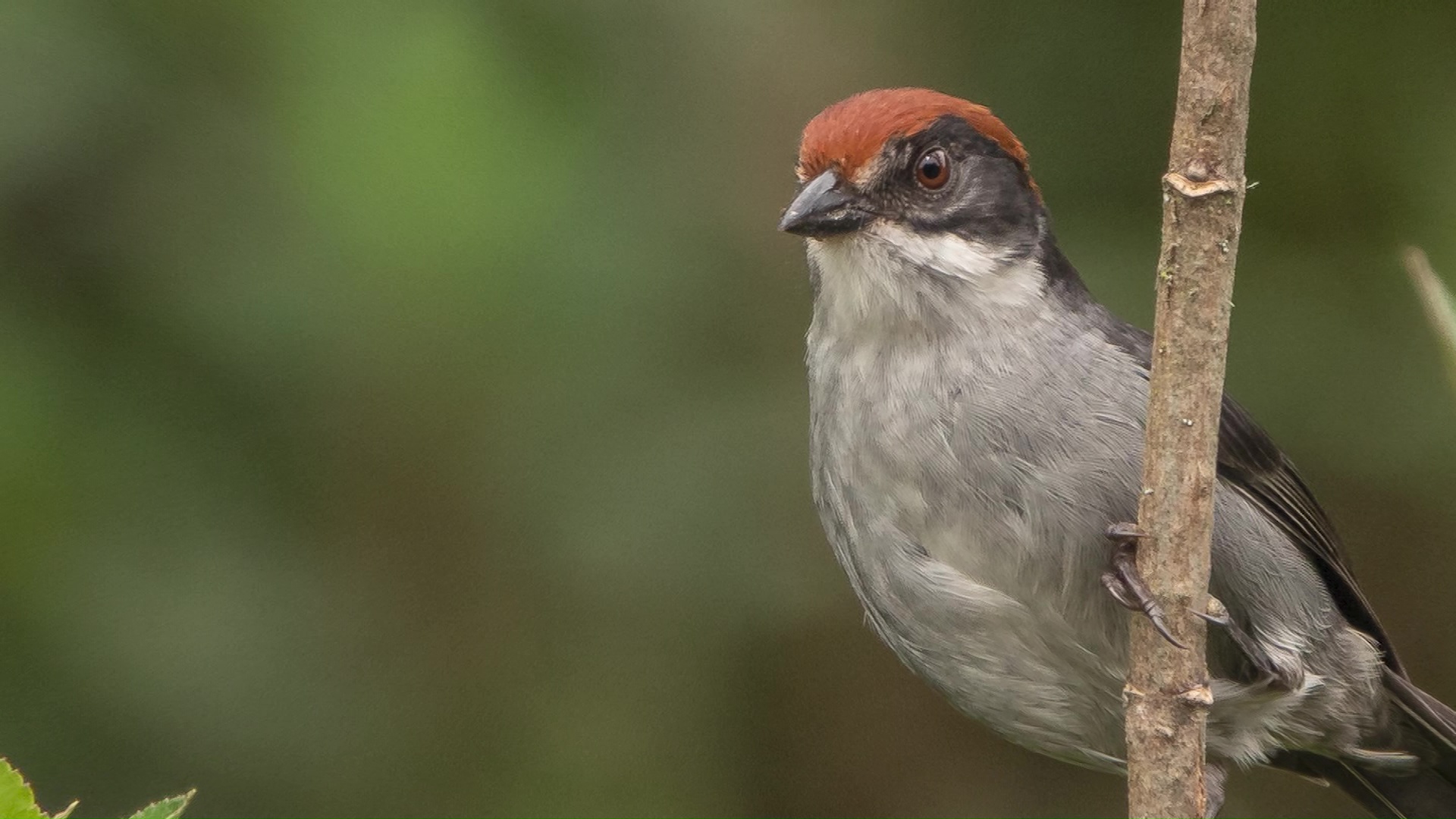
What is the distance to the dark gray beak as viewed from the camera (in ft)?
12.6

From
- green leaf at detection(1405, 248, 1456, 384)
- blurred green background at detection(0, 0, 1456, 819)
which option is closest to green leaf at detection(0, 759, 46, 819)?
green leaf at detection(1405, 248, 1456, 384)

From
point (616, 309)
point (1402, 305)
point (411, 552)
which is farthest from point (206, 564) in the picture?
point (1402, 305)

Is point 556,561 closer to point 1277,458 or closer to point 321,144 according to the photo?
point 321,144

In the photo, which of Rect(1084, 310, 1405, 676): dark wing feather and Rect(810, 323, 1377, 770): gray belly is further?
Rect(1084, 310, 1405, 676): dark wing feather

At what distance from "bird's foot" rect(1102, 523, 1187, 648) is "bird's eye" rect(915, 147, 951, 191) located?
960mm

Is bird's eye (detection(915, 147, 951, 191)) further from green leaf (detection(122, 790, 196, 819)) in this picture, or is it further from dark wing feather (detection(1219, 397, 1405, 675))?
green leaf (detection(122, 790, 196, 819))

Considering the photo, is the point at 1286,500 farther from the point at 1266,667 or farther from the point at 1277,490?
the point at 1266,667

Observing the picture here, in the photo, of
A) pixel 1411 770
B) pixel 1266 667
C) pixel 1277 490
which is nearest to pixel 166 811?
pixel 1266 667

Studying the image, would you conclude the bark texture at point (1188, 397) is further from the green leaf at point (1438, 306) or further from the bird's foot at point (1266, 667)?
the bird's foot at point (1266, 667)

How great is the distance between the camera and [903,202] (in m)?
3.96

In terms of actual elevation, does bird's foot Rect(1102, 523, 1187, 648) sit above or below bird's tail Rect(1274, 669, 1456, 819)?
above

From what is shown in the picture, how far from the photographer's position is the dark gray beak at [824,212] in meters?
3.84

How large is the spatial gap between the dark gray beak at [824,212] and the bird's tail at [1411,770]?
6.21ft

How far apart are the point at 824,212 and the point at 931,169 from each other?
307 millimetres
